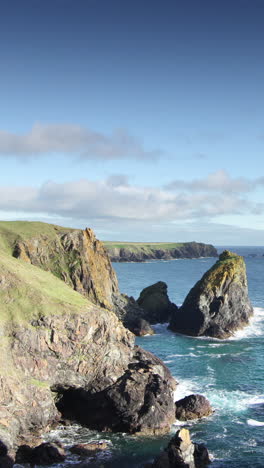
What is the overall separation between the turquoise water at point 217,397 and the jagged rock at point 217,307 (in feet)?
8.99

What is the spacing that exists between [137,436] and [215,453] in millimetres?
8818

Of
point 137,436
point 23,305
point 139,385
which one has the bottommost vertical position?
point 137,436

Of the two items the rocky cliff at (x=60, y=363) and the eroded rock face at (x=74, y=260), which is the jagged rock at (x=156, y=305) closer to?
the eroded rock face at (x=74, y=260)

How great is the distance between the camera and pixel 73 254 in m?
94.5

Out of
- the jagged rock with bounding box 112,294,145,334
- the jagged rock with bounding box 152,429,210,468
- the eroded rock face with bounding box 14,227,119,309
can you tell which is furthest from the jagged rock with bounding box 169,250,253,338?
the jagged rock with bounding box 152,429,210,468

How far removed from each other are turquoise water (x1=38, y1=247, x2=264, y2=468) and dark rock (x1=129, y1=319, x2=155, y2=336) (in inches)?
77.1

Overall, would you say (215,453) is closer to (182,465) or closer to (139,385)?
(182,465)

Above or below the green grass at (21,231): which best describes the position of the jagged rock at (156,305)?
below

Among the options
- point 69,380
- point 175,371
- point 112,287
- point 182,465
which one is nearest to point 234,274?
point 112,287

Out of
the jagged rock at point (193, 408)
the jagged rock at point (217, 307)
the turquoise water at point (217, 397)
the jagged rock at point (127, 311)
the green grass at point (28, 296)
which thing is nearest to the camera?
the turquoise water at point (217, 397)

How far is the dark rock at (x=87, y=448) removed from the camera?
4166cm

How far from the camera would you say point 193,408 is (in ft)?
167

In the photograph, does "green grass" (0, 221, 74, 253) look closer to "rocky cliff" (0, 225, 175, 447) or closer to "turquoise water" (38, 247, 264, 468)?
"rocky cliff" (0, 225, 175, 447)

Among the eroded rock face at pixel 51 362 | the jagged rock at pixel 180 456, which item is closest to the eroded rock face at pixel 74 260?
the eroded rock face at pixel 51 362
